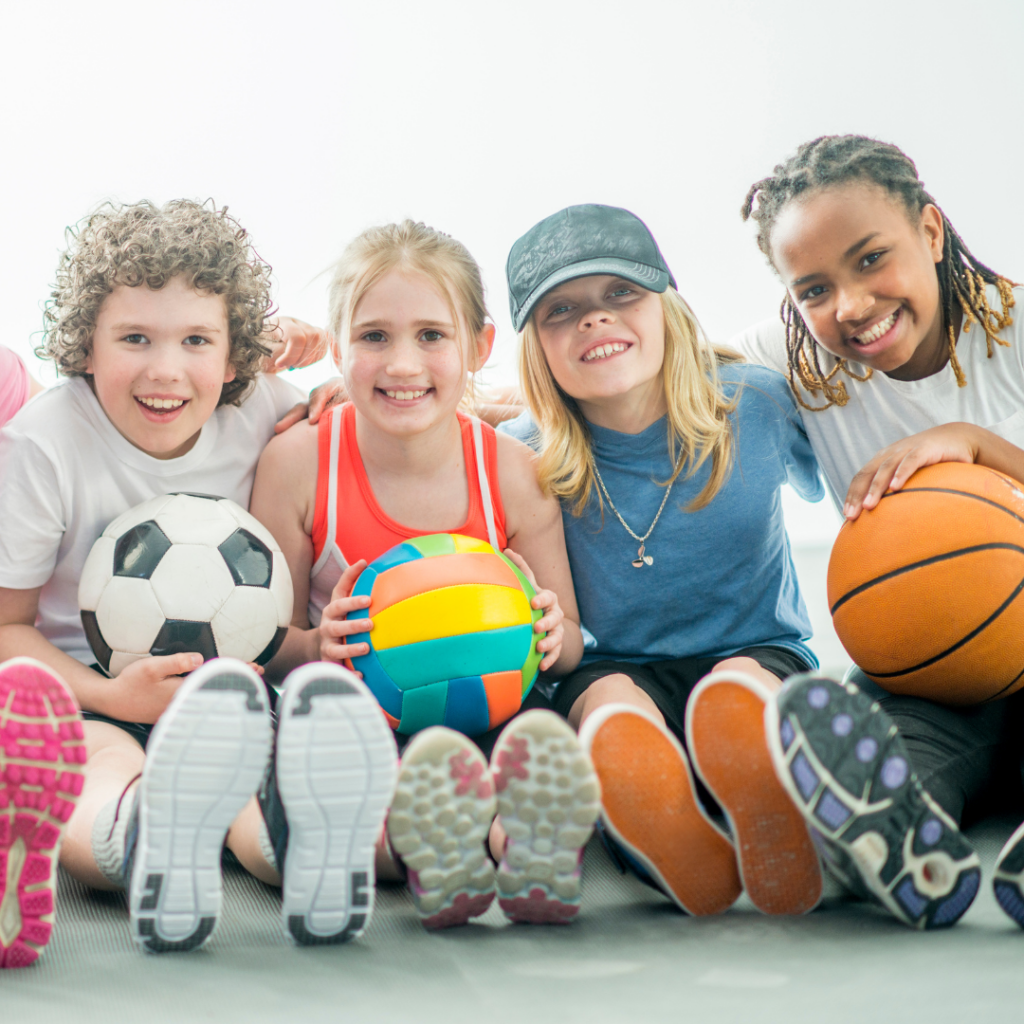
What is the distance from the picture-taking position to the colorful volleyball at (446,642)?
1.28 meters

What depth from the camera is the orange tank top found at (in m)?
1.56

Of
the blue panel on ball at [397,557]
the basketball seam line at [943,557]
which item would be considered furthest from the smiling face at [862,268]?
the blue panel on ball at [397,557]

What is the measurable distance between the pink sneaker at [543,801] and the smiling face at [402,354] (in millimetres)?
710

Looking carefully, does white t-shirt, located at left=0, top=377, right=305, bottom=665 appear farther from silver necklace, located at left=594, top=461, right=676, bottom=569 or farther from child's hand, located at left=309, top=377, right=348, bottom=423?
silver necklace, located at left=594, top=461, right=676, bottom=569

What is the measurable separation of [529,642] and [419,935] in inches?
18.2

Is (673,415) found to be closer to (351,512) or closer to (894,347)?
(894,347)

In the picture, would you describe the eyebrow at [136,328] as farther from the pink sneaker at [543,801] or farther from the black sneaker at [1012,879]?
the black sneaker at [1012,879]

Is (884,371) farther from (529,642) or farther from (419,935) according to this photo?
(419,935)

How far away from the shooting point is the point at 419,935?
0.99 m

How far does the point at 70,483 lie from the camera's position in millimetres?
1437

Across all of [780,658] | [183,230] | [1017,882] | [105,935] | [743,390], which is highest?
[183,230]

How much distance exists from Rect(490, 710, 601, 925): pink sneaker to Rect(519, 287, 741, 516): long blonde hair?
77cm

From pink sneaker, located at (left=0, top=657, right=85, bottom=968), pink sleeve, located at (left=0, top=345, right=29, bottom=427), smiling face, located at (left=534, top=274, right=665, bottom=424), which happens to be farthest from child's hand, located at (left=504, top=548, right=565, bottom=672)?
pink sleeve, located at (left=0, top=345, right=29, bottom=427)

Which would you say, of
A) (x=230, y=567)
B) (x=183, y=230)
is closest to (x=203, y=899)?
(x=230, y=567)
